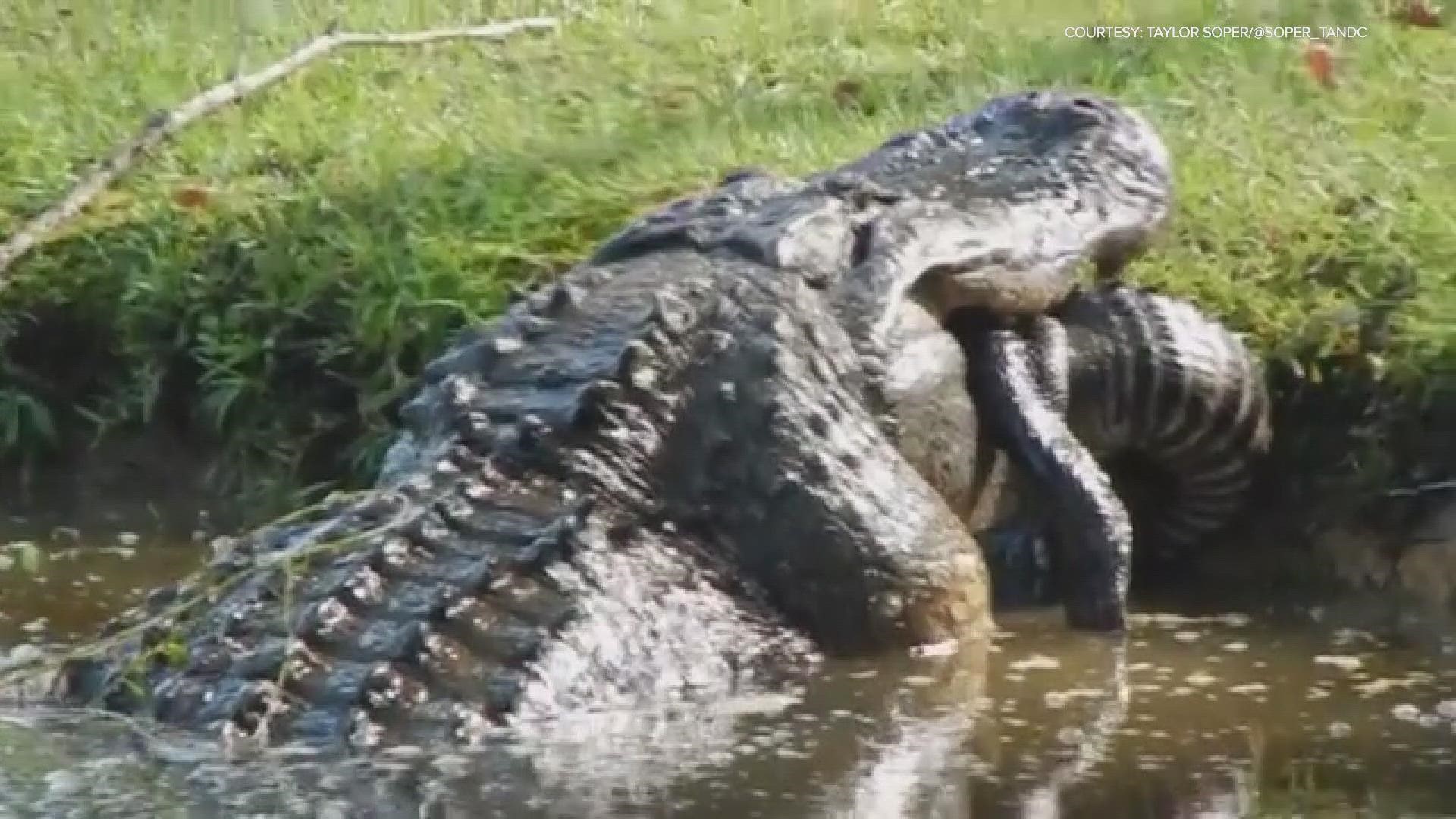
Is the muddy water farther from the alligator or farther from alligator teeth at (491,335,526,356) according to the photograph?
alligator teeth at (491,335,526,356)

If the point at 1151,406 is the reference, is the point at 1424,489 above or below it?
below

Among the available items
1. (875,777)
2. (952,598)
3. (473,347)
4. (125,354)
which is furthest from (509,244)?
(875,777)

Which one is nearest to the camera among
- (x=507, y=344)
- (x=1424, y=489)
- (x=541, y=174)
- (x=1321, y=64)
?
(x=507, y=344)

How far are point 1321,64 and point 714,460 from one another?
283 cm

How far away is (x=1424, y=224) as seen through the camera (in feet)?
20.6

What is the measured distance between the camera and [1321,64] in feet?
24.2

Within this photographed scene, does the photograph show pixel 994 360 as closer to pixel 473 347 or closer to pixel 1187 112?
pixel 473 347

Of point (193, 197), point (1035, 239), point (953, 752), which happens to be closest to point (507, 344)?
point (1035, 239)

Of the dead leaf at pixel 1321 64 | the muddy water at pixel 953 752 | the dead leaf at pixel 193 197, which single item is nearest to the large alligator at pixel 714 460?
the muddy water at pixel 953 752

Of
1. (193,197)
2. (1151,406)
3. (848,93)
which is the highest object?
(848,93)

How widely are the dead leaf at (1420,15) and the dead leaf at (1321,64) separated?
1.72 ft

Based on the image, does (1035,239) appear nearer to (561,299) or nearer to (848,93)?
(561,299)

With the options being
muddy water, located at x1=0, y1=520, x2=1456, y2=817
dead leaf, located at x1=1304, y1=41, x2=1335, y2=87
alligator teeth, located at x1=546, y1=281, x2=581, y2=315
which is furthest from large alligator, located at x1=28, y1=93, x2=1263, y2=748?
dead leaf, located at x1=1304, y1=41, x2=1335, y2=87

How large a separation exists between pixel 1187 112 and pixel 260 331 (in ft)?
7.20
